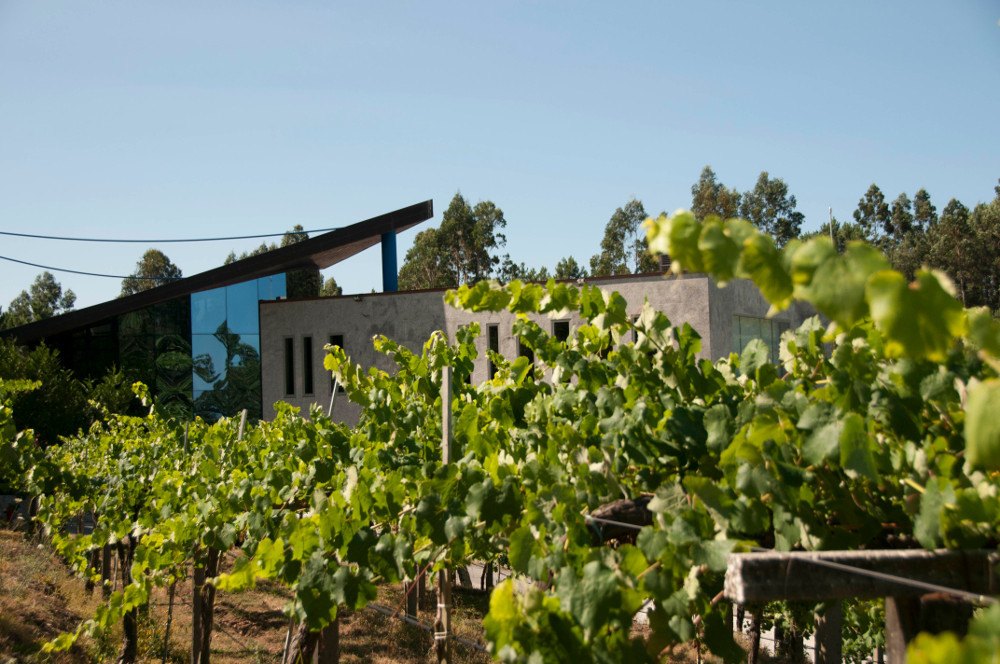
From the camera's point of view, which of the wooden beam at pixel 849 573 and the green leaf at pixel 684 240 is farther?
the wooden beam at pixel 849 573

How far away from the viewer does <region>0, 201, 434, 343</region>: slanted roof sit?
21.9 m

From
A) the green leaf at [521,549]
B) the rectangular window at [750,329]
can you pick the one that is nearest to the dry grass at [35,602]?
the green leaf at [521,549]

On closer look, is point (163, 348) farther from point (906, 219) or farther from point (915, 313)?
point (906, 219)

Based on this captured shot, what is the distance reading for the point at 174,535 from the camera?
4.96 metres

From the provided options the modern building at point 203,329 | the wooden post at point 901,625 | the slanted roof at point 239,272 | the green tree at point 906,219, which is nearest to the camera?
the wooden post at point 901,625

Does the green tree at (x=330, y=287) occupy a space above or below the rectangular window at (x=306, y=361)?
above

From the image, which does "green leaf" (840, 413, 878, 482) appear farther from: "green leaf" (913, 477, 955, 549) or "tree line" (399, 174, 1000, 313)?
"tree line" (399, 174, 1000, 313)

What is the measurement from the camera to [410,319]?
65.5ft

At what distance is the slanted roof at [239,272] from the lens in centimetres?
2189

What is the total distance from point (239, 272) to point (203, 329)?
5.74ft

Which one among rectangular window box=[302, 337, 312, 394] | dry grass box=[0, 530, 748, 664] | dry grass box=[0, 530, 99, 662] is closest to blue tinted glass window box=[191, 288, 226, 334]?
rectangular window box=[302, 337, 312, 394]

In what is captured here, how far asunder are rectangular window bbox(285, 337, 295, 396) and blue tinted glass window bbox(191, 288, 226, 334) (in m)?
1.85

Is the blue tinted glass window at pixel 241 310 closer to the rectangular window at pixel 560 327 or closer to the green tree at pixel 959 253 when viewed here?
the rectangular window at pixel 560 327

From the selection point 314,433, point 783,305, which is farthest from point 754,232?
point 314,433
